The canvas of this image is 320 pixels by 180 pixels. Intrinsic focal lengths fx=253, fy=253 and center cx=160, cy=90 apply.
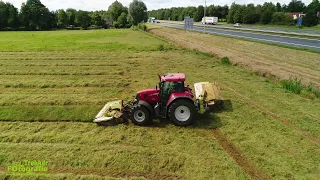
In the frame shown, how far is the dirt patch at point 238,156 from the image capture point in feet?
21.5

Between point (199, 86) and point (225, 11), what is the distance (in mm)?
111505

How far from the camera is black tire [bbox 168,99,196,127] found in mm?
9000

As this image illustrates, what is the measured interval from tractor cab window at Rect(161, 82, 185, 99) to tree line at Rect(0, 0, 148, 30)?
7547cm

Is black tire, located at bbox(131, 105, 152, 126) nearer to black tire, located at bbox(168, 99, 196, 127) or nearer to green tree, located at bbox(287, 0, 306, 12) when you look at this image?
black tire, located at bbox(168, 99, 196, 127)

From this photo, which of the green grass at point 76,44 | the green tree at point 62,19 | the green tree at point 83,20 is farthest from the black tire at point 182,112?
the green tree at point 62,19

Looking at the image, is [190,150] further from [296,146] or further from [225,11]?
[225,11]

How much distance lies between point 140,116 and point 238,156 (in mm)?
3718

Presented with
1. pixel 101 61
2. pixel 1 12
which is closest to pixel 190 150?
pixel 101 61

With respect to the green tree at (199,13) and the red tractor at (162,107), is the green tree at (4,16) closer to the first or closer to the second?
the green tree at (199,13)

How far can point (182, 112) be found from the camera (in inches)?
364

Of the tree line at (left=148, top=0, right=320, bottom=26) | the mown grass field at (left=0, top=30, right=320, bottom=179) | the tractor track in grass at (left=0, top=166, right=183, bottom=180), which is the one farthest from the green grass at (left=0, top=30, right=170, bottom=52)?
the tree line at (left=148, top=0, right=320, bottom=26)

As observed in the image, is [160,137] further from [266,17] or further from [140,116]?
[266,17]

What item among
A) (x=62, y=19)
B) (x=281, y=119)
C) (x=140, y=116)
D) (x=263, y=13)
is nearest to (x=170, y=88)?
(x=140, y=116)

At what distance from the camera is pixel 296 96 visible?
12.5 meters
